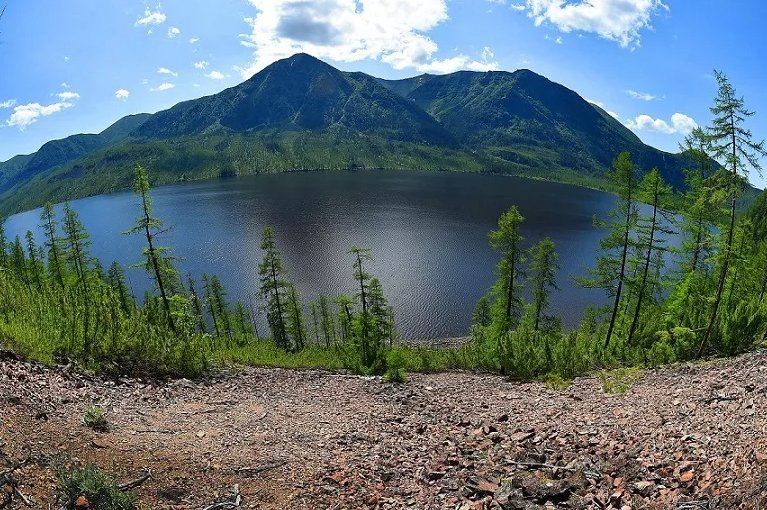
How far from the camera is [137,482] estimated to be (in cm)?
952

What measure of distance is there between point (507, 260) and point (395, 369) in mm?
15475

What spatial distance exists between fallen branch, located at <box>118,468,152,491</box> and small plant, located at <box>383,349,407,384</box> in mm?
13612

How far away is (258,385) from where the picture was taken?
20234 mm

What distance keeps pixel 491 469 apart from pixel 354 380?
12.1 m

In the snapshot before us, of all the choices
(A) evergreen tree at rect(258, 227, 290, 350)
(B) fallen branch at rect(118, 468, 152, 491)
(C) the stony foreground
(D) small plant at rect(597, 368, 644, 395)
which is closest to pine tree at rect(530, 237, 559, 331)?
(D) small plant at rect(597, 368, 644, 395)

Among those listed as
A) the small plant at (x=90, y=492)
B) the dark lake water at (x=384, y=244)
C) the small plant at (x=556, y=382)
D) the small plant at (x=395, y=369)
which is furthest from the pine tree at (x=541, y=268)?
the small plant at (x=90, y=492)

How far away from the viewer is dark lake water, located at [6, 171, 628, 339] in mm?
79875

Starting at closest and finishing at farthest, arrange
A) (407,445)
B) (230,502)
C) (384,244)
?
(230,502) → (407,445) → (384,244)

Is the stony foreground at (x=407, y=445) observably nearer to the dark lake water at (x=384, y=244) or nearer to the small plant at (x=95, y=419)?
the small plant at (x=95, y=419)

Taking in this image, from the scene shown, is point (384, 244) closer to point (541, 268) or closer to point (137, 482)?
point (541, 268)

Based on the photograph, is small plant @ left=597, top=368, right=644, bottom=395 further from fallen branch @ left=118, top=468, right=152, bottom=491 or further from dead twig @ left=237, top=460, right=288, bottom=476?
fallen branch @ left=118, top=468, right=152, bottom=491

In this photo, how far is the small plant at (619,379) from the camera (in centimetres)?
1833

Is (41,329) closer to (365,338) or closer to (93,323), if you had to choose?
(93,323)

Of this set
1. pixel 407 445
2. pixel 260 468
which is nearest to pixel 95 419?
pixel 260 468
